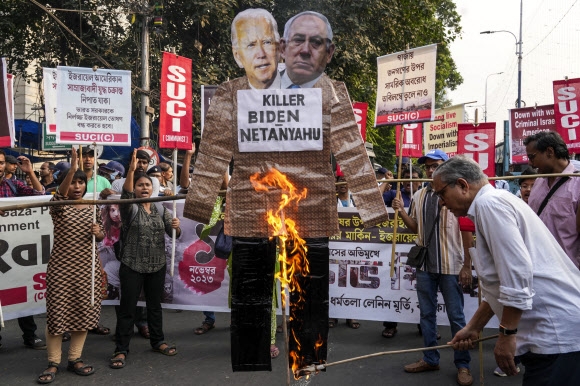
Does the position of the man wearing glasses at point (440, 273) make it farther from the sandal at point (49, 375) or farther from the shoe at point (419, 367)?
the sandal at point (49, 375)

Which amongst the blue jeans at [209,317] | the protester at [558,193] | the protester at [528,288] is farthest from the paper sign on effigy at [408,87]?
the blue jeans at [209,317]

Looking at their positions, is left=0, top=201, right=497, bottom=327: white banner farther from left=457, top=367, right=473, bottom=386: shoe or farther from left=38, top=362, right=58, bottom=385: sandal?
left=457, top=367, right=473, bottom=386: shoe

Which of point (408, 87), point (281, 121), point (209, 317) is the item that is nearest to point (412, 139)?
point (408, 87)

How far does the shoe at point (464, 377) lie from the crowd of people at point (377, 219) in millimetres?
10

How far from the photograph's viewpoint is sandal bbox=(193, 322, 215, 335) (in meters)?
6.51

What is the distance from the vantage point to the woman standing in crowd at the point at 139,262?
5.43 metres

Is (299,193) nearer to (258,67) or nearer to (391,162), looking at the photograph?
(258,67)

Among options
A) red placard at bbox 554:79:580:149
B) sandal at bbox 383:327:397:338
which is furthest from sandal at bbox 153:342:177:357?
red placard at bbox 554:79:580:149

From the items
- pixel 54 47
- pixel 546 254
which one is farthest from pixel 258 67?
pixel 54 47

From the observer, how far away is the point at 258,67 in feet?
11.5

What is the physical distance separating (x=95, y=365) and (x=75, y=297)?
0.82 metres

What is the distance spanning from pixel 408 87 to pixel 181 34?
38.3 feet

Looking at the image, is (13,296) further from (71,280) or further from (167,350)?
(167,350)

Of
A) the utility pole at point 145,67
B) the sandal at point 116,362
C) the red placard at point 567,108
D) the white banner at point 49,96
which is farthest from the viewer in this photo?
the utility pole at point 145,67
